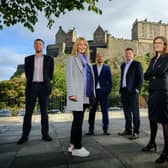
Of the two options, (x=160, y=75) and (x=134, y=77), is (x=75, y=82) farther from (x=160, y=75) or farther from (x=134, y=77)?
(x=134, y=77)

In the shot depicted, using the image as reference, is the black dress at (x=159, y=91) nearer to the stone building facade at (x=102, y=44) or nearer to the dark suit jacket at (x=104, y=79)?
the dark suit jacket at (x=104, y=79)

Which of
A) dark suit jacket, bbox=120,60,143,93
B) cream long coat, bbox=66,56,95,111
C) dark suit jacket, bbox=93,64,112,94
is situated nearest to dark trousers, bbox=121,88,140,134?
dark suit jacket, bbox=120,60,143,93

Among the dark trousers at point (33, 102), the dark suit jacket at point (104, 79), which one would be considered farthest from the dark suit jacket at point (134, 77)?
the dark trousers at point (33, 102)

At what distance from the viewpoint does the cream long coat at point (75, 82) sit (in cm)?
414

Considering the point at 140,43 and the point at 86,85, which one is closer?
the point at 86,85

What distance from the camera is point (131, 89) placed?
5.84 m

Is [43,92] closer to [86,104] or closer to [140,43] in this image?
[86,104]

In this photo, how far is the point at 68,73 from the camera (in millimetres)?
4254

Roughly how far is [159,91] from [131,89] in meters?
1.89

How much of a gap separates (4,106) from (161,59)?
48.7 feet

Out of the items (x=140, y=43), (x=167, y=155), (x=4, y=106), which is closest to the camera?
(x=167, y=155)

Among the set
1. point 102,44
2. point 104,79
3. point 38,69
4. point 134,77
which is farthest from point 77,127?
point 102,44

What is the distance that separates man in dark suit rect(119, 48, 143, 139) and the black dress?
172 cm

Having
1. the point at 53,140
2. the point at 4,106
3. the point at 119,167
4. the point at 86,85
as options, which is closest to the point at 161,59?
the point at 86,85
